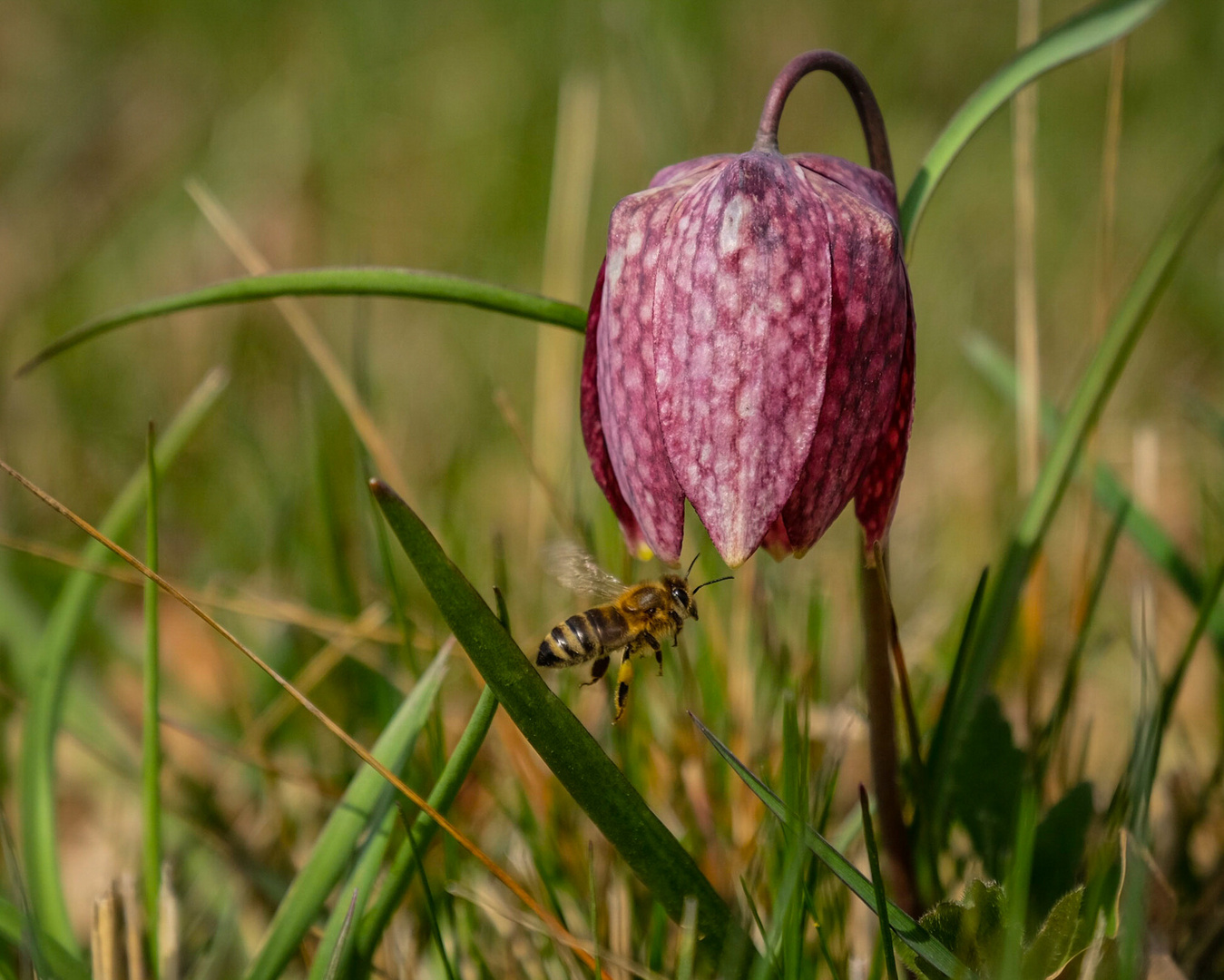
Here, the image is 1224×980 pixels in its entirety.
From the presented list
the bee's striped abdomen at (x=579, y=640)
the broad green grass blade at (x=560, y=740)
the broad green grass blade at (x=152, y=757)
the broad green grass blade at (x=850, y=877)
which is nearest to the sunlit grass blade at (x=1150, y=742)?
the broad green grass blade at (x=850, y=877)

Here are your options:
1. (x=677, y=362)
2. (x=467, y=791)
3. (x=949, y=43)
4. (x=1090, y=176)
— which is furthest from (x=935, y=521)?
(x=949, y=43)

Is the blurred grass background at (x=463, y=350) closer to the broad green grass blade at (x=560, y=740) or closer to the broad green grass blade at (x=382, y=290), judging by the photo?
the broad green grass blade at (x=560, y=740)

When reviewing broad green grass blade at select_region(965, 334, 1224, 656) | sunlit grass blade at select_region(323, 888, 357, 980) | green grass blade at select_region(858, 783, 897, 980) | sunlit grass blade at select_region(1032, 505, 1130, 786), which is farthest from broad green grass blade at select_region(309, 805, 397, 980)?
broad green grass blade at select_region(965, 334, 1224, 656)

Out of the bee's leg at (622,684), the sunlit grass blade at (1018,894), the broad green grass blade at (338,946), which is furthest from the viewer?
the bee's leg at (622,684)

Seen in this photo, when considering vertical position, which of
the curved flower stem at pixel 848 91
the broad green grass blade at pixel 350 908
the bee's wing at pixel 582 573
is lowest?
the broad green grass blade at pixel 350 908

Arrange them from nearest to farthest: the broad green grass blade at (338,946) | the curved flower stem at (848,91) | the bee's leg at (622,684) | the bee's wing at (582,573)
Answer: the broad green grass blade at (338,946) → the curved flower stem at (848,91) → the bee's leg at (622,684) → the bee's wing at (582,573)

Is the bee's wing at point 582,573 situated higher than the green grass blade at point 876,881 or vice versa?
the bee's wing at point 582,573
